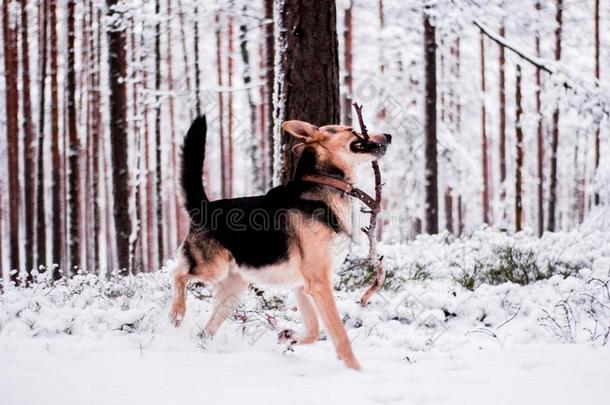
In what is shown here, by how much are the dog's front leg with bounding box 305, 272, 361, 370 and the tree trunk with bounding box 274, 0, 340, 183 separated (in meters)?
2.65

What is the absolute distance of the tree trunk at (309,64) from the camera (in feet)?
20.4

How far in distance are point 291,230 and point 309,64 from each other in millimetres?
2811

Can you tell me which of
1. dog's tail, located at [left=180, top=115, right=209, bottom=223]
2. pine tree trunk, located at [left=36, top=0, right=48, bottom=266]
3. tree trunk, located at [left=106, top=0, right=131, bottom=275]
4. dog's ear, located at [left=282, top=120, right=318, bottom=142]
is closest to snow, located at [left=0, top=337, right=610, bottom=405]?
dog's tail, located at [left=180, top=115, right=209, bottom=223]

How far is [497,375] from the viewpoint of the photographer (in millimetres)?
3307

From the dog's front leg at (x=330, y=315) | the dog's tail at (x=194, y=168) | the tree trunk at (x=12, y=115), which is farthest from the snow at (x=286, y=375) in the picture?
the tree trunk at (x=12, y=115)

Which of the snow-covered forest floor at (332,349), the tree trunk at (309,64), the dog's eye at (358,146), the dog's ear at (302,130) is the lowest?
the snow-covered forest floor at (332,349)

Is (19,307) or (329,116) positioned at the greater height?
(329,116)

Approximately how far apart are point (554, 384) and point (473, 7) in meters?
7.19

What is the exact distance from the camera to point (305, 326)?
14.3 feet

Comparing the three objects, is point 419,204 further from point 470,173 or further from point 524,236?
point 524,236

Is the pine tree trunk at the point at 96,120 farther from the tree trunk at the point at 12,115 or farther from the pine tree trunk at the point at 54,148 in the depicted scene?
the tree trunk at the point at 12,115

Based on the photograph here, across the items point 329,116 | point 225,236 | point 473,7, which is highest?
point 473,7

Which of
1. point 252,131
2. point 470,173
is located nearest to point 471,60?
point 470,173

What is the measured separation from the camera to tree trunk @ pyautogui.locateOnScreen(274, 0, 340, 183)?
6.21 meters
